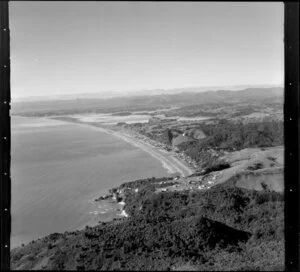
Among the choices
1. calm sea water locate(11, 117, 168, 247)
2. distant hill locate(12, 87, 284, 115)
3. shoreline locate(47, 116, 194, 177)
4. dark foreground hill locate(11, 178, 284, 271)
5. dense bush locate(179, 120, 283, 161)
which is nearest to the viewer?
dark foreground hill locate(11, 178, 284, 271)

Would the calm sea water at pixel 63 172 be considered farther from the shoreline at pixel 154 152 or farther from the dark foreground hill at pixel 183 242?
the dark foreground hill at pixel 183 242

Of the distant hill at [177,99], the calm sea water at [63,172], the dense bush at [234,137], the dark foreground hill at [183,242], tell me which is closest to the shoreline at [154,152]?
the calm sea water at [63,172]

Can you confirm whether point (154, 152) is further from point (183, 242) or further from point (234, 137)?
point (183, 242)

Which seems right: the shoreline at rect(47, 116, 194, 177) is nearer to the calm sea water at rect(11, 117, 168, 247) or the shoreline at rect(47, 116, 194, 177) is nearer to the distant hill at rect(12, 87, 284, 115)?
the calm sea water at rect(11, 117, 168, 247)

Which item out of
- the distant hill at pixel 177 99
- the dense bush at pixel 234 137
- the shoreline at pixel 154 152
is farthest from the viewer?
the dense bush at pixel 234 137

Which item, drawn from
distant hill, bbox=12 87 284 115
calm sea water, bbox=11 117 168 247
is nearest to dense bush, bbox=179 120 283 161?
calm sea water, bbox=11 117 168 247

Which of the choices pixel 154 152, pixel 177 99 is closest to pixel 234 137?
pixel 154 152

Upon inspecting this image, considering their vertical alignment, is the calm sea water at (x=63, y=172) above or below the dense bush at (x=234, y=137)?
below
